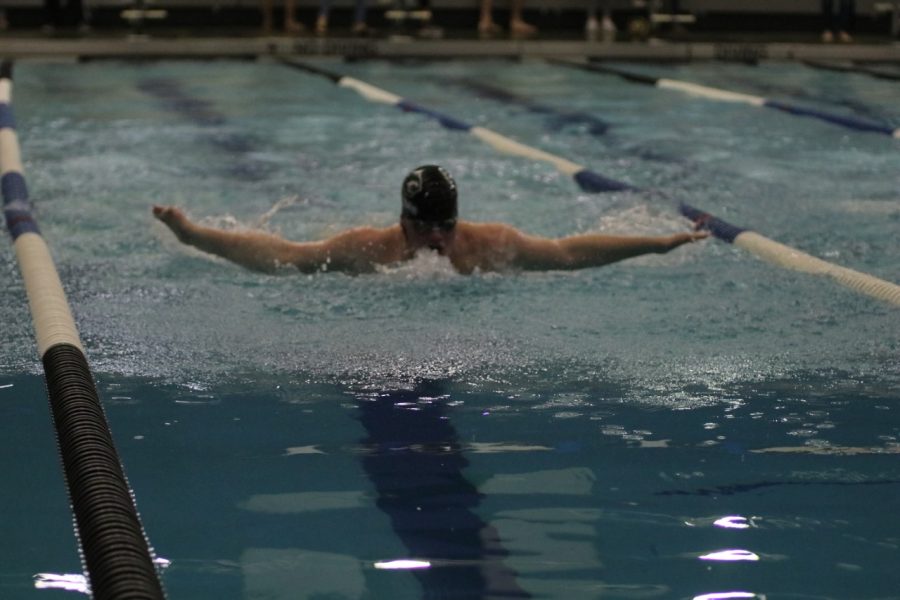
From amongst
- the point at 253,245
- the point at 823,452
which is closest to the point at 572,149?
the point at 253,245

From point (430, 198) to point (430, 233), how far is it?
0.12 meters

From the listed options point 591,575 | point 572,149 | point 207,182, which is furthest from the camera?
point 572,149

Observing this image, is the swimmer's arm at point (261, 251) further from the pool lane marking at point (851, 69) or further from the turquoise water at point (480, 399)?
the pool lane marking at point (851, 69)

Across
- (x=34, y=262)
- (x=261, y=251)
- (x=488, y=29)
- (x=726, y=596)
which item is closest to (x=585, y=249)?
(x=261, y=251)

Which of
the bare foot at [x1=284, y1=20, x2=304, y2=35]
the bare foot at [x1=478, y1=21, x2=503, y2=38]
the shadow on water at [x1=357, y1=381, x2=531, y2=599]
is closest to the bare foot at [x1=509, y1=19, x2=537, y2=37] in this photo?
the bare foot at [x1=478, y1=21, x2=503, y2=38]

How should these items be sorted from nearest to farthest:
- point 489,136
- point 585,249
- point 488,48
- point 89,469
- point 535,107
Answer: point 89,469, point 585,249, point 489,136, point 535,107, point 488,48

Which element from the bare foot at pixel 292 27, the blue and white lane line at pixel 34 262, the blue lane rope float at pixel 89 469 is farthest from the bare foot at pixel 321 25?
the blue lane rope float at pixel 89 469

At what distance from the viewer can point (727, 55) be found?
12.1 metres

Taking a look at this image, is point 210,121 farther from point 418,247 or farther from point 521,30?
point 521,30

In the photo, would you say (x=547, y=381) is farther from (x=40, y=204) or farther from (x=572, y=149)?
(x=572, y=149)

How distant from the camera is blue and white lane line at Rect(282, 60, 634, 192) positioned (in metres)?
5.77

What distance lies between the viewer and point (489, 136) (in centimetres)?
716

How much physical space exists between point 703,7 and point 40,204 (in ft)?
36.4

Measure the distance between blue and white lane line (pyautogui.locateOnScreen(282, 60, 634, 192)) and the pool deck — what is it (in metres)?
1.09
